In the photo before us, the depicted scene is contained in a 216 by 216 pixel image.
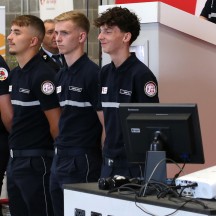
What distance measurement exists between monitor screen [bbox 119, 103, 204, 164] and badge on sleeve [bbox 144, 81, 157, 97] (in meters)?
0.60

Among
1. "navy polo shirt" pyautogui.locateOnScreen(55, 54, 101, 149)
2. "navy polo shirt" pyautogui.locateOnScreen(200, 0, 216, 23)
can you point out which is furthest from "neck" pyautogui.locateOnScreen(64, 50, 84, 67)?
"navy polo shirt" pyautogui.locateOnScreen(200, 0, 216, 23)

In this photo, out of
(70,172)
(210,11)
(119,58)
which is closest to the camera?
(119,58)

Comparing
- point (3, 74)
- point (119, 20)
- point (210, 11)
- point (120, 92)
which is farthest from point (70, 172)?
point (210, 11)

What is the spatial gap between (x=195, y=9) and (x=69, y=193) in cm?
318

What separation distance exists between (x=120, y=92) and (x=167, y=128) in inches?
32.8

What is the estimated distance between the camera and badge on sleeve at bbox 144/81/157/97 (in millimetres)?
3490

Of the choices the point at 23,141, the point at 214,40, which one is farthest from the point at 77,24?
the point at 214,40

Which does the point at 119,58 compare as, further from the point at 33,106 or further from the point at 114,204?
the point at 114,204

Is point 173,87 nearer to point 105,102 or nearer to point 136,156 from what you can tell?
point 105,102

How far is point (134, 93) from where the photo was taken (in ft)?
11.6

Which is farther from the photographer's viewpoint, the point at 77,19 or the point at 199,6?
the point at 199,6

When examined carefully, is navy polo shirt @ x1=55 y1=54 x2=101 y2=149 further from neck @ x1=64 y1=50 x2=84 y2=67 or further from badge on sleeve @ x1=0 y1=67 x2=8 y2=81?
badge on sleeve @ x1=0 y1=67 x2=8 y2=81

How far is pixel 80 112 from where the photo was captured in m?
3.86

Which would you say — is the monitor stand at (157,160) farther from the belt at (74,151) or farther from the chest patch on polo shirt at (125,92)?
the belt at (74,151)
